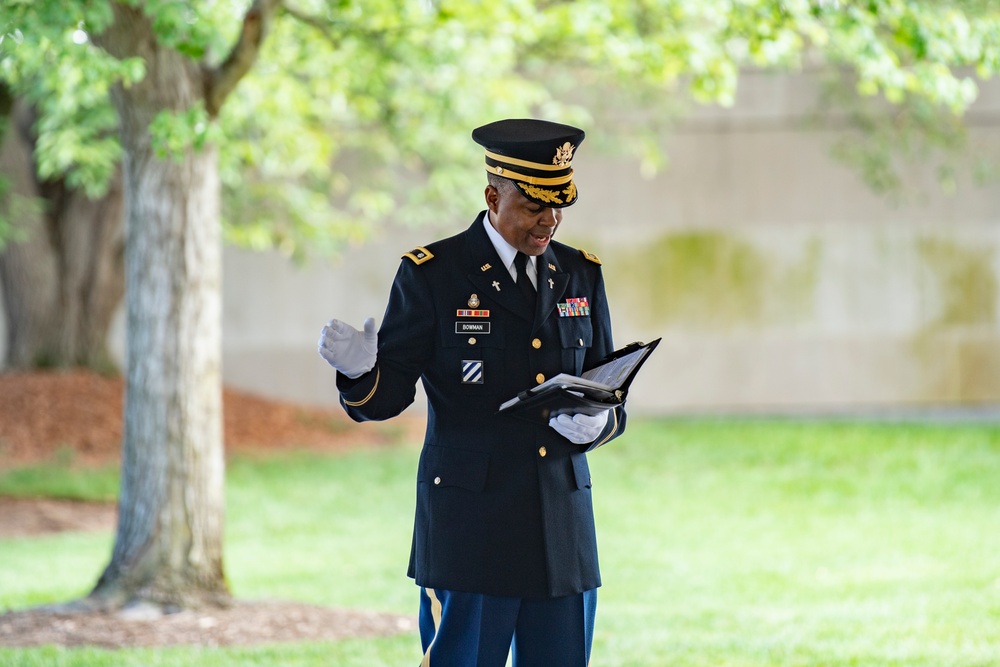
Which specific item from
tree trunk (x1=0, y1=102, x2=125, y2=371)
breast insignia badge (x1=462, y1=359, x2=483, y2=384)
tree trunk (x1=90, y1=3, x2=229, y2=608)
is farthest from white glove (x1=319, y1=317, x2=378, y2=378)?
tree trunk (x1=0, y1=102, x2=125, y2=371)

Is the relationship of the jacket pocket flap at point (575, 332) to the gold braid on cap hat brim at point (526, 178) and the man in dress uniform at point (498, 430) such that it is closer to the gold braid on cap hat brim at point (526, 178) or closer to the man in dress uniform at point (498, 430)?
the man in dress uniform at point (498, 430)

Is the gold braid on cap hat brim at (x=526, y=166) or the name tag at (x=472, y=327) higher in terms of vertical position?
the gold braid on cap hat brim at (x=526, y=166)

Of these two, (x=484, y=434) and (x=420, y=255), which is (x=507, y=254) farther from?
(x=484, y=434)

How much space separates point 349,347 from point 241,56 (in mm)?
3801

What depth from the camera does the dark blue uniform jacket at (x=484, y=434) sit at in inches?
127

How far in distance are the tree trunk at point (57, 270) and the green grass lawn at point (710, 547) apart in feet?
8.24

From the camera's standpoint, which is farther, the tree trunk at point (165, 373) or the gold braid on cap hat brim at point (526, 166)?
the tree trunk at point (165, 373)

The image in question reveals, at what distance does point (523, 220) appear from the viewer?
10.5 feet

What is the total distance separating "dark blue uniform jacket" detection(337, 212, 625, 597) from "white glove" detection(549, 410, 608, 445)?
0.11m

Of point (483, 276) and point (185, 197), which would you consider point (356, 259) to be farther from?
point (483, 276)

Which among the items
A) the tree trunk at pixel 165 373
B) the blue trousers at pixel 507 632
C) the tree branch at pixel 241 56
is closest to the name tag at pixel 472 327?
the blue trousers at pixel 507 632

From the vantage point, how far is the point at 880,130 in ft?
44.8

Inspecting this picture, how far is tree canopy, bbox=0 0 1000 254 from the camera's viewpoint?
5762mm

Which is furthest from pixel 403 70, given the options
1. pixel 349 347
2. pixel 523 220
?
pixel 349 347
